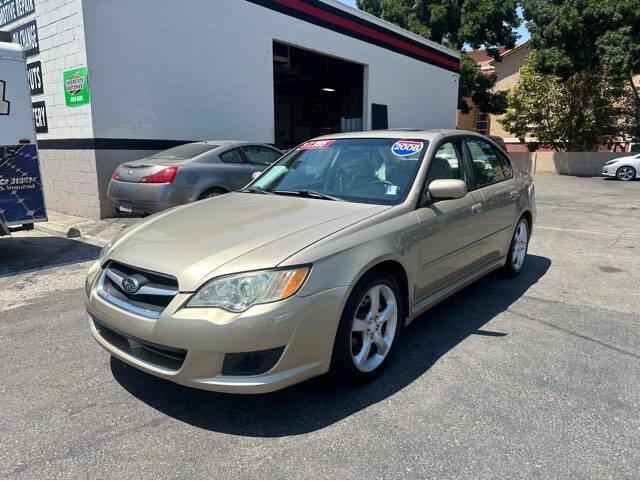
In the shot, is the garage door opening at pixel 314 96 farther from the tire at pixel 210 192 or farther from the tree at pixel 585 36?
the tire at pixel 210 192

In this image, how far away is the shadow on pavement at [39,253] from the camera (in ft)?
20.1

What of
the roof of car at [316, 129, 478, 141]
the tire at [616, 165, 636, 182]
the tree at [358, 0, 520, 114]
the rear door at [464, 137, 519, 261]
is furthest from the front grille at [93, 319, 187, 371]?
the tree at [358, 0, 520, 114]

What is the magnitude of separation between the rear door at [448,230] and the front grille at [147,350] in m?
1.75

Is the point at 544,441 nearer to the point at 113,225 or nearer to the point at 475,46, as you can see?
the point at 113,225

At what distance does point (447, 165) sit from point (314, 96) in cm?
2030

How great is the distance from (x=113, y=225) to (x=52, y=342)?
5176 millimetres

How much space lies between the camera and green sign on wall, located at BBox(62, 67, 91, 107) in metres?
8.73

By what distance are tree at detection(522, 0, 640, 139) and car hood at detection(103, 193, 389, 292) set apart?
20.0 meters

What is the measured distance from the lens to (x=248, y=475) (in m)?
2.30

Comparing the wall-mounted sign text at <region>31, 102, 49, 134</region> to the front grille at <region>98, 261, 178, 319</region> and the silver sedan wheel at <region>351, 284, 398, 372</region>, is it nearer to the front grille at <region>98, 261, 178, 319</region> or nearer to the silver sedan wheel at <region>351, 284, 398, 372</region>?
the front grille at <region>98, 261, 178, 319</region>

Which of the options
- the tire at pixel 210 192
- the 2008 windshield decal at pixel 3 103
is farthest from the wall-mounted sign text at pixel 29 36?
the tire at pixel 210 192

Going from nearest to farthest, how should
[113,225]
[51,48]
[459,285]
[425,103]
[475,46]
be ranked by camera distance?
[459,285], [113,225], [51,48], [425,103], [475,46]

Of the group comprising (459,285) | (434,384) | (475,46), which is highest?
Result: (475,46)

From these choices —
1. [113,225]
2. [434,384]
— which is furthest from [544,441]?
[113,225]
